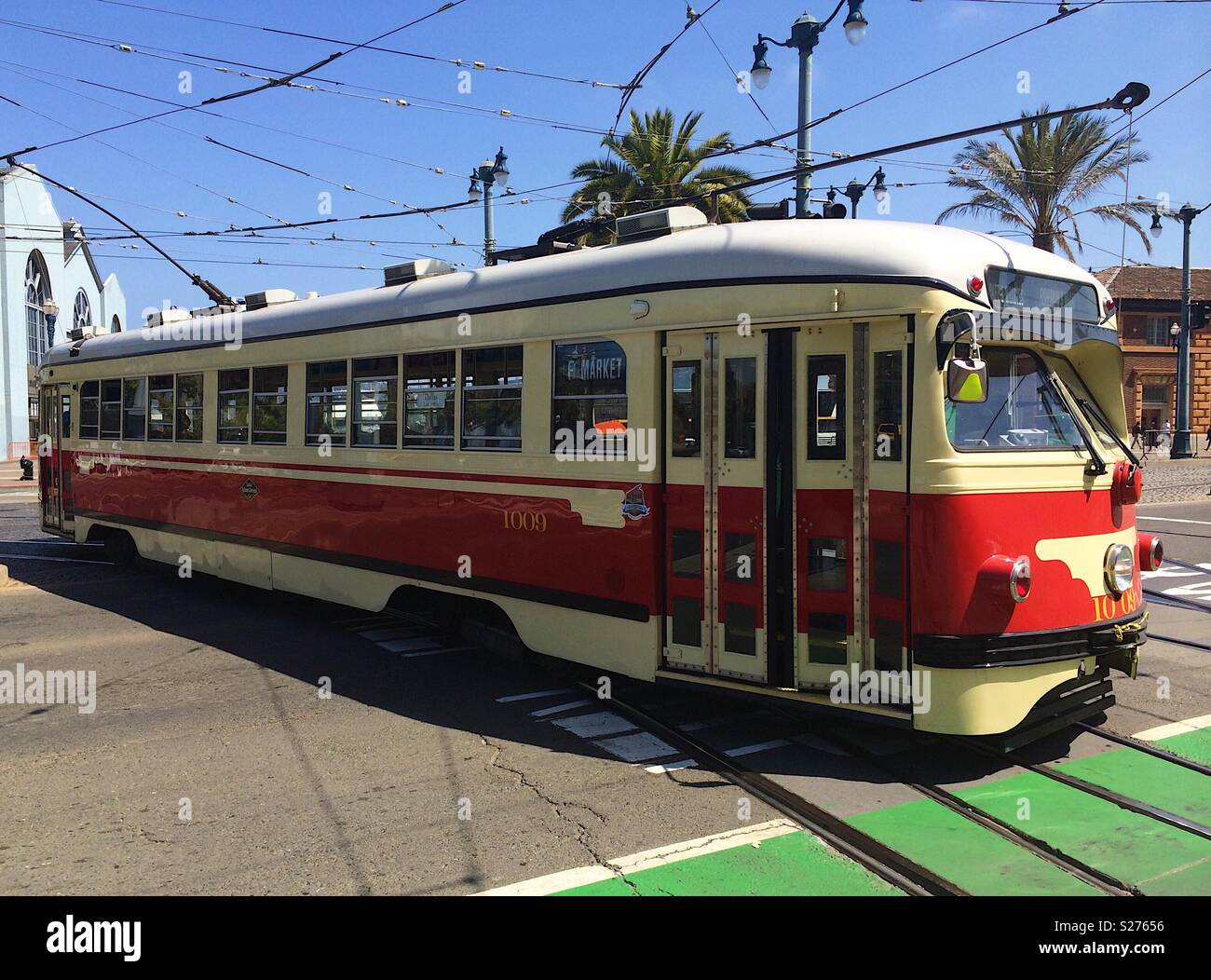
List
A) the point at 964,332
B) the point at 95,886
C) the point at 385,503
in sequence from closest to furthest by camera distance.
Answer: the point at 95,886 → the point at 964,332 → the point at 385,503

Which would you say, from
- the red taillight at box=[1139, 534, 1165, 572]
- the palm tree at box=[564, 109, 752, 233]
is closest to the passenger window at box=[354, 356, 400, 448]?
the red taillight at box=[1139, 534, 1165, 572]

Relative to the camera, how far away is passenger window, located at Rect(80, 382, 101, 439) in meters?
12.8

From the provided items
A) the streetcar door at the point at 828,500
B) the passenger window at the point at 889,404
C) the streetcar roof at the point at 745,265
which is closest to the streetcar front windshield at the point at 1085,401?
the streetcar roof at the point at 745,265

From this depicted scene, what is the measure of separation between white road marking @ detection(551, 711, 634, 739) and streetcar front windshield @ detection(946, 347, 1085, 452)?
2839 millimetres

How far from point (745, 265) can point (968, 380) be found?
60.6 inches

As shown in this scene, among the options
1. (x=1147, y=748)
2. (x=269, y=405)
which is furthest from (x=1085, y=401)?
(x=269, y=405)

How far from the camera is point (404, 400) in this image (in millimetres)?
8070

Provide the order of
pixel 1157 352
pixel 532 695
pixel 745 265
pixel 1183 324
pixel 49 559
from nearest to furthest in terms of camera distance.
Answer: pixel 745 265
pixel 532 695
pixel 49 559
pixel 1183 324
pixel 1157 352

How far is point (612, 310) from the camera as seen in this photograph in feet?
21.3

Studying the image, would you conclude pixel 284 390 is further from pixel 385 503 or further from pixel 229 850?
pixel 229 850

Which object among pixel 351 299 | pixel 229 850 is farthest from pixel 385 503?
pixel 229 850

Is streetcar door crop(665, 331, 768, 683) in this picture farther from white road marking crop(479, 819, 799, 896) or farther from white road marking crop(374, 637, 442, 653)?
white road marking crop(374, 637, 442, 653)

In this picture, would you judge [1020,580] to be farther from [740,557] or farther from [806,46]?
[806,46]
